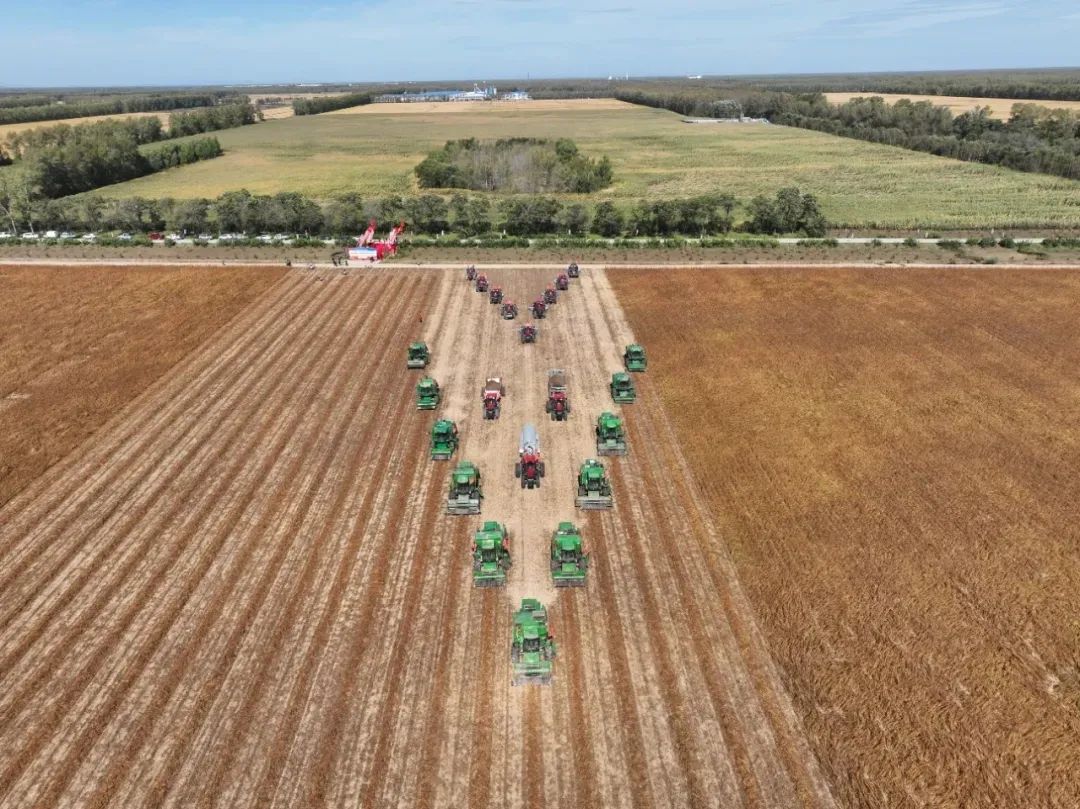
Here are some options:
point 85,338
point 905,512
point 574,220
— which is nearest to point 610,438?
point 905,512

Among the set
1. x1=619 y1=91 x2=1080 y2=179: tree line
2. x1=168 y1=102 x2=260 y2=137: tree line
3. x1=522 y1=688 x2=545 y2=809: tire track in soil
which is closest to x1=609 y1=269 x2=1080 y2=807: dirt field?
x1=522 y1=688 x2=545 y2=809: tire track in soil

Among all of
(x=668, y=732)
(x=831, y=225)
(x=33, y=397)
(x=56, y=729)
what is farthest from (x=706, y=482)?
(x=831, y=225)

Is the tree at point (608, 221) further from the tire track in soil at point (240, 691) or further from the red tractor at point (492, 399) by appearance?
the tire track in soil at point (240, 691)

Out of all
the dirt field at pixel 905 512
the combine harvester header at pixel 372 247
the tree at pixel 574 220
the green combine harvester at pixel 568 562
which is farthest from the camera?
the tree at pixel 574 220

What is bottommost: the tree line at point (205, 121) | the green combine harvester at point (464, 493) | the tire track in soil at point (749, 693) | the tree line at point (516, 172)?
the tire track in soil at point (749, 693)

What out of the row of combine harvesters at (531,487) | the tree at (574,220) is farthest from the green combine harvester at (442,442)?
the tree at (574,220)

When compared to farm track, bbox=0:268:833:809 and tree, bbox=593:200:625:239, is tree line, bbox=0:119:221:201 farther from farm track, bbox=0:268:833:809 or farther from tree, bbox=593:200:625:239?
farm track, bbox=0:268:833:809

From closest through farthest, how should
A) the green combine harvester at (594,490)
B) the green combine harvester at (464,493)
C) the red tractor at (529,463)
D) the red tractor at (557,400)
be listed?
the green combine harvester at (464,493) < the green combine harvester at (594,490) < the red tractor at (529,463) < the red tractor at (557,400)

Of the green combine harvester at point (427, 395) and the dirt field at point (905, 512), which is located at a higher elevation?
the green combine harvester at point (427, 395)
